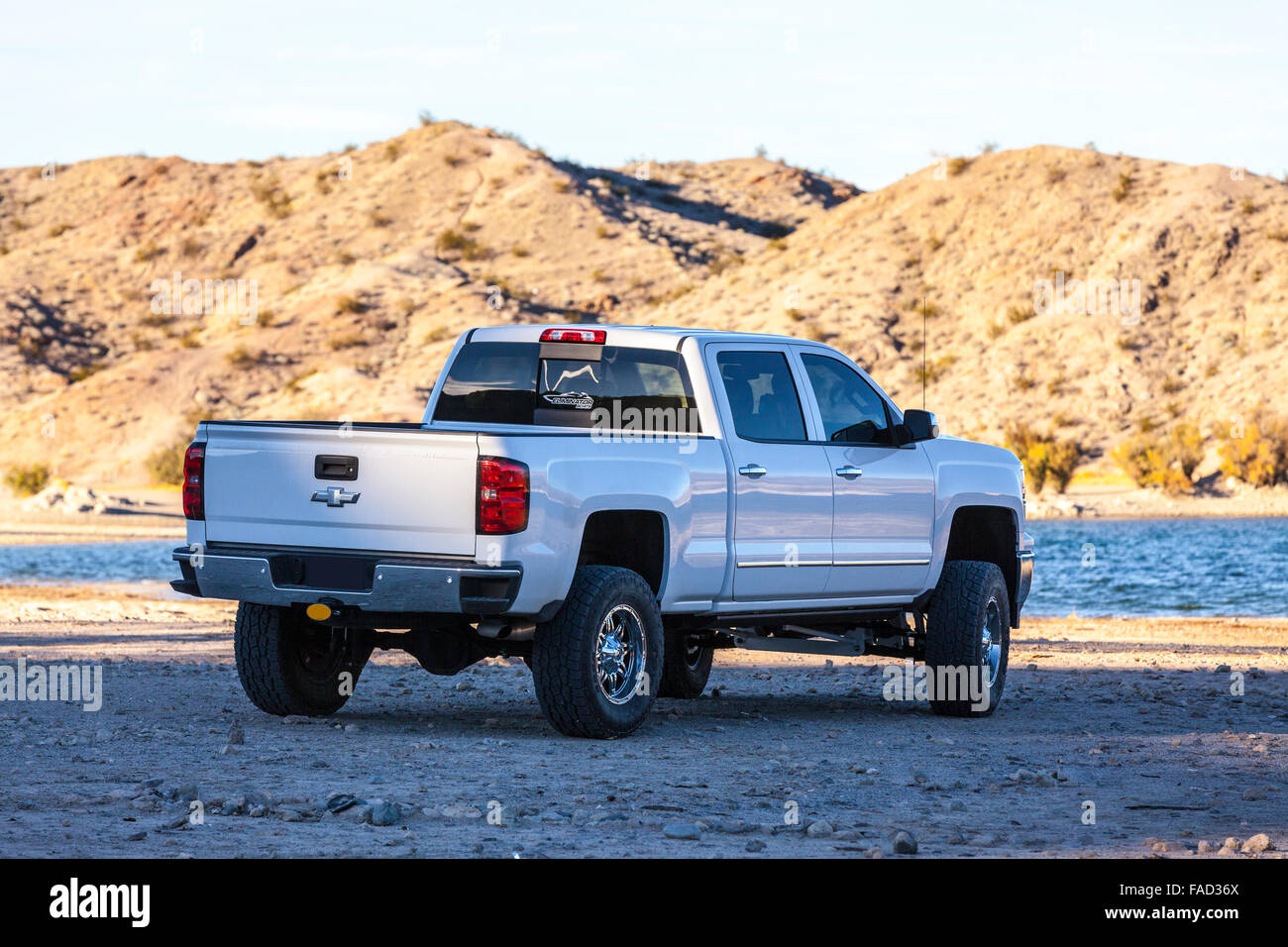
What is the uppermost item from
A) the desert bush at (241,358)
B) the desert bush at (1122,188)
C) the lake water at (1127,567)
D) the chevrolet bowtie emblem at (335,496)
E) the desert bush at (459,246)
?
the desert bush at (1122,188)

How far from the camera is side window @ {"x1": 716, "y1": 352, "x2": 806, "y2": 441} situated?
36.2ft

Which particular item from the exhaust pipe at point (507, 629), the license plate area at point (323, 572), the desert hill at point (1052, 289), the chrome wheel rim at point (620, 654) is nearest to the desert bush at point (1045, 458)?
the desert hill at point (1052, 289)

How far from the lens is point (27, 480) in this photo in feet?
210

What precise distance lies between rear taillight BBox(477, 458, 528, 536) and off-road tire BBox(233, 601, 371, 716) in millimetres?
2067

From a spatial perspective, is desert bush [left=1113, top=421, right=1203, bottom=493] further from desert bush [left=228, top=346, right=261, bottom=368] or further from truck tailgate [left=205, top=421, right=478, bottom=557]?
truck tailgate [left=205, top=421, right=478, bottom=557]

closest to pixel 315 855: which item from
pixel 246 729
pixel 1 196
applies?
pixel 246 729

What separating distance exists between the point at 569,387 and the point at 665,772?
2.93 m

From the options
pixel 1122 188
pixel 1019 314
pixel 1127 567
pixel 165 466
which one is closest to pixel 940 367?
pixel 1019 314

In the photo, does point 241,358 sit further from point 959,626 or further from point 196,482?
point 196,482

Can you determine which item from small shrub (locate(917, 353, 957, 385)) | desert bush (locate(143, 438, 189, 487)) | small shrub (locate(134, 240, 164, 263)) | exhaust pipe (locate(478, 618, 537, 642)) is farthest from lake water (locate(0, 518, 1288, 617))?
small shrub (locate(134, 240, 164, 263))

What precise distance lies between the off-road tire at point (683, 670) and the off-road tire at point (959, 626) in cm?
164

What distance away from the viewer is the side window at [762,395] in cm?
1102

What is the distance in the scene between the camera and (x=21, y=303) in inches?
3246

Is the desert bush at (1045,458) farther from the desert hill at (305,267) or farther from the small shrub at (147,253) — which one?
the small shrub at (147,253)
